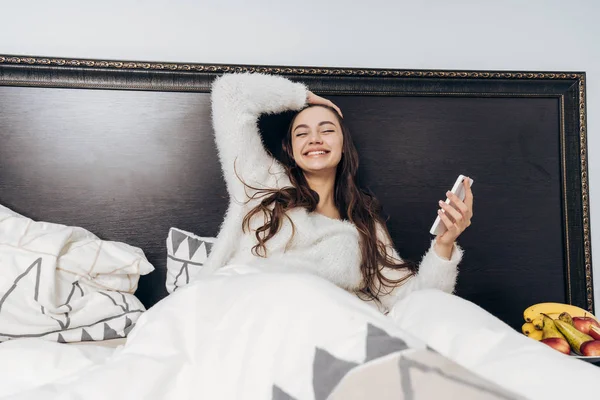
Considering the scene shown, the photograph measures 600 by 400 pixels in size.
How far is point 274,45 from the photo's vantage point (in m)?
1.74

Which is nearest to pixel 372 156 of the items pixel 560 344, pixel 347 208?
pixel 347 208

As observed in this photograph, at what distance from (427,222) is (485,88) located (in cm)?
56

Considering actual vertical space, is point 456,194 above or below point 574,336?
above

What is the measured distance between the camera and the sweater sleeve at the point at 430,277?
4.64 feet

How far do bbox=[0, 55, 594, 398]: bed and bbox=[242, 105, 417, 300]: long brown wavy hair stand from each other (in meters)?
0.09

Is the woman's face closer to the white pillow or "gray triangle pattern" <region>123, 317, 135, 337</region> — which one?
the white pillow

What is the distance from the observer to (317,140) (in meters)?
1.56

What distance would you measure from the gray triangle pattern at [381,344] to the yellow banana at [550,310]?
1.18 metres

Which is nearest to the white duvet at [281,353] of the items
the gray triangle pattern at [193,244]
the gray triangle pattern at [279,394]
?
the gray triangle pattern at [279,394]

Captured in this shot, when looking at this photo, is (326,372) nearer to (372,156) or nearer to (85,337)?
(85,337)

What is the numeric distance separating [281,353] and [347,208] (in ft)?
3.11

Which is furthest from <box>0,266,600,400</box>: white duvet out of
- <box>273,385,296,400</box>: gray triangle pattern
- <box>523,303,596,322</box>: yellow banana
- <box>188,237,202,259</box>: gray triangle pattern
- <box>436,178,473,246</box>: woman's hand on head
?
<box>523,303,596,322</box>: yellow banana

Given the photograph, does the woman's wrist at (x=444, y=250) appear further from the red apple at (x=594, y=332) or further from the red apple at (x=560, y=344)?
the red apple at (x=594, y=332)

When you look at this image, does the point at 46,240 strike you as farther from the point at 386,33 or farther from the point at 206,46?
the point at 386,33
